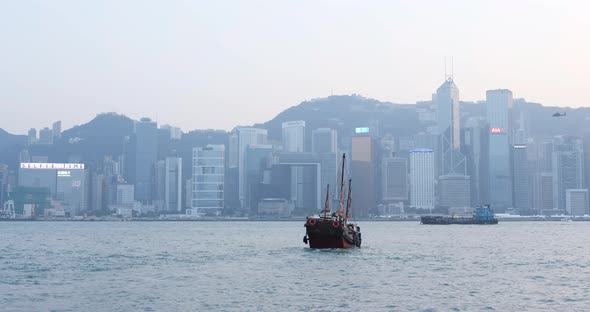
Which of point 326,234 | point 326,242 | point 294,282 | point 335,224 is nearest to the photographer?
point 294,282

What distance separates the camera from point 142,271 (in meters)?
81.4

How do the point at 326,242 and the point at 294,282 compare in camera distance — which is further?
the point at 326,242

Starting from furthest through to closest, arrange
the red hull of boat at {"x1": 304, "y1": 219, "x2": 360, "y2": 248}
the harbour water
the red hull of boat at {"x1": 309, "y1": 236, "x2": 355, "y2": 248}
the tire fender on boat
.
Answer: the red hull of boat at {"x1": 309, "y1": 236, "x2": 355, "y2": 248} → the tire fender on boat → the red hull of boat at {"x1": 304, "y1": 219, "x2": 360, "y2": 248} → the harbour water

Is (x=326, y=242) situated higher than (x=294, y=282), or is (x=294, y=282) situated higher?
(x=326, y=242)

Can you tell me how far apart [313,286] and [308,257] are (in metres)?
30.1

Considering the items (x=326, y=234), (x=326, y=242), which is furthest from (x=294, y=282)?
(x=326, y=242)

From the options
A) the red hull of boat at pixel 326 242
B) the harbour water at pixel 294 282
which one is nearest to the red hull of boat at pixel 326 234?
the red hull of boat at pixel 326 242

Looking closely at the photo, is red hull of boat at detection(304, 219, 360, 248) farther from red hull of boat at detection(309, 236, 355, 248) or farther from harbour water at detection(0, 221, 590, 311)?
harbour water at detection(0, 221, 590, 311)

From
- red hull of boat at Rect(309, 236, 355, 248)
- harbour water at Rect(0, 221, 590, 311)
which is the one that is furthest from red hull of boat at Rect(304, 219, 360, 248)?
harbour water at Rect(0, 221, 590, 311)

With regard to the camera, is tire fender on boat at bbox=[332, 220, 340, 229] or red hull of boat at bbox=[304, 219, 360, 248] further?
tire fender on boat at bbox=[332, 220, 340, 229]

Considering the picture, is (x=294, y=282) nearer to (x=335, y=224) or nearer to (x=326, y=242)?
(x=335, y=224)

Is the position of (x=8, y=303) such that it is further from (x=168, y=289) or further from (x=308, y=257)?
(x=308, y=257)

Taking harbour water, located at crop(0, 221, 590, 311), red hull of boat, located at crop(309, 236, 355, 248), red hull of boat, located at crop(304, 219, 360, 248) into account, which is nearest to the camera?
harbour water, located at crop(0, 221, 590, 311)

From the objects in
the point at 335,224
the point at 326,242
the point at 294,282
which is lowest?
the point at 294,282
